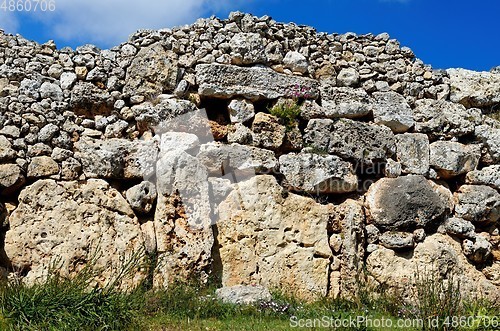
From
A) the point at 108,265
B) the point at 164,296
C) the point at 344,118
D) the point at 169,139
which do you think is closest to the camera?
the point at 164,296

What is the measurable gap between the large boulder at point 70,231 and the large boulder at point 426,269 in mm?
3885

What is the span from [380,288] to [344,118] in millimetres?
3009

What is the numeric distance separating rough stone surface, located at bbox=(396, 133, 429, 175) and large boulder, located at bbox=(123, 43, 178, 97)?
13.7ft

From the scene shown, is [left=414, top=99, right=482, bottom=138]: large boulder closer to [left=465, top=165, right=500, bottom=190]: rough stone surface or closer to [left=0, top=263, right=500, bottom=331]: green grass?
[left=465, top=165, right=500, bottom=190]: rough stone surface

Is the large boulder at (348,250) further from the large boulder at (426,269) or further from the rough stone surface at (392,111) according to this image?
the rough stone surface at (392,111)

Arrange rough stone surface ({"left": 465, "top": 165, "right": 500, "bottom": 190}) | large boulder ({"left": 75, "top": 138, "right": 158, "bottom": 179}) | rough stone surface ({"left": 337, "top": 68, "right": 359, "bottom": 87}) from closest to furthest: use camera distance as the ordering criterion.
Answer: large boulder ({"left": 75, "top": 138, "right": 158, "bottom": 179}) → rough stone surface ({"left": 465, "top": 165, "right": 500, "bottom": 190}) → rough stone surface ({"left": 337, "top": 68, "right": 359, "bottom": 87})

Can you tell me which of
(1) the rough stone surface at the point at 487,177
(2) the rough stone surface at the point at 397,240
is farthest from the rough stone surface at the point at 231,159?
(1) the rough stone surface at the point at 487,177

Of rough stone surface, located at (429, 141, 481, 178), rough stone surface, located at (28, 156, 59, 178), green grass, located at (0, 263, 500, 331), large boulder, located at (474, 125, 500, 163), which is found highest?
large boulder, located at (474, 125, 500, 163)

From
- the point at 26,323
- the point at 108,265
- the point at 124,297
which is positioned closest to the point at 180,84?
the point at 108,265

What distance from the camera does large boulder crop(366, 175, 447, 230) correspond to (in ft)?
31.3

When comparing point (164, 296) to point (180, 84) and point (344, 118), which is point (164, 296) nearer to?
point (180, 84)

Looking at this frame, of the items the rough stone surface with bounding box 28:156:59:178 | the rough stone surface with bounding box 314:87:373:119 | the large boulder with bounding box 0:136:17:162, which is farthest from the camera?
the rough stone surface with bounding box 314:87:373:119

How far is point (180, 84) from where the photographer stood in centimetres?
955

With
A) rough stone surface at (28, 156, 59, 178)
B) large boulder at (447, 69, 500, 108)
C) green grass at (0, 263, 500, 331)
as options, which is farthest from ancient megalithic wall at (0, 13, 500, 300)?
green grass at (0, 263, 500, 331)
